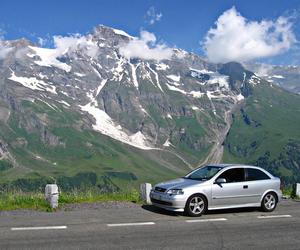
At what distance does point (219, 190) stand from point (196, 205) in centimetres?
119

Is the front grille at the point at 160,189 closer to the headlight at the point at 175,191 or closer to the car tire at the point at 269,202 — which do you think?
the headlight at the point at 175,191

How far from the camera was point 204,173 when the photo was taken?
64.3 feet

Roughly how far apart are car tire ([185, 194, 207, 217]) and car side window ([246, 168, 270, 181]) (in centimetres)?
265

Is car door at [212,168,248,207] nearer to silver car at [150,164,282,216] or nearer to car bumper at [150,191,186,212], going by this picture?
silver car at [150,164,282,216]

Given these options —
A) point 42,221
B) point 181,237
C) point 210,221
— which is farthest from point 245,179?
point 42,221

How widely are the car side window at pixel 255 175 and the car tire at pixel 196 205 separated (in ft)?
8.71

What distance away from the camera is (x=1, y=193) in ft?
70.7

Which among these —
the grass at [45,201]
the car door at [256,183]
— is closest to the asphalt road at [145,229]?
the car door at [256,183]

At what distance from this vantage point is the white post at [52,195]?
19016mm

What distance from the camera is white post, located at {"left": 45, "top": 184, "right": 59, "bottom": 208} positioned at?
19.0 m

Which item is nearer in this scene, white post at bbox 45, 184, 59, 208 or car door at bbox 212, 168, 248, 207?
car door at bbox 212, 168, 248, 207

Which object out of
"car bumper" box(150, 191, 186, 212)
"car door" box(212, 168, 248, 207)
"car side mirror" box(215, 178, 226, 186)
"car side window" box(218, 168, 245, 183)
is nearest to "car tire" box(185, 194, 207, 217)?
"car bumper" box(150, 191, 186, 212)

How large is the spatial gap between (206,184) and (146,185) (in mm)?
4227

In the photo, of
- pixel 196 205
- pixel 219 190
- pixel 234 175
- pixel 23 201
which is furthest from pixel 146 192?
pixel 23 201
